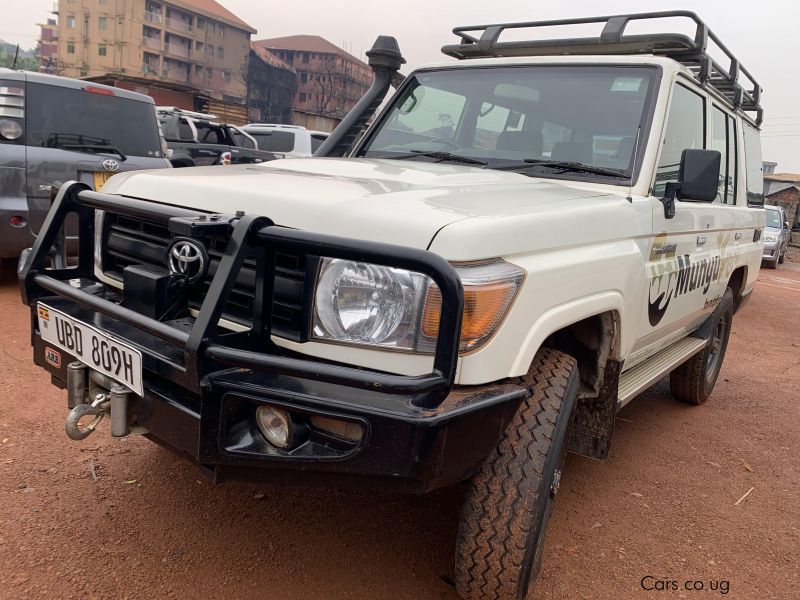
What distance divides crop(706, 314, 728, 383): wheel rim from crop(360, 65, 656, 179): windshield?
7.43 ft

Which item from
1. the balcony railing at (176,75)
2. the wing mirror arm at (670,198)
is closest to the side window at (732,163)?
the wing mirror arm at (670,198)

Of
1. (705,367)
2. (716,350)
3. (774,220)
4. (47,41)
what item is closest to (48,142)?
(705,367)

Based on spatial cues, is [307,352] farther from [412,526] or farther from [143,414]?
[412,526]

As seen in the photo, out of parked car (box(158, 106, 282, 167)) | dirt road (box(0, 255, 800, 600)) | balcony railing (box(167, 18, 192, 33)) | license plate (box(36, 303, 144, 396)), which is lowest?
dirt road (box(0, 255, 800, 600))

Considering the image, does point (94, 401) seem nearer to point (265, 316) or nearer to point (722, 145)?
point (265, 316)

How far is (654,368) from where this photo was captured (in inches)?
134

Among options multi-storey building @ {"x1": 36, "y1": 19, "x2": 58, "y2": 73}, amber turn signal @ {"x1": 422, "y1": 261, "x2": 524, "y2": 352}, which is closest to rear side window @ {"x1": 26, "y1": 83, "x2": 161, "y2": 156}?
amber turn signal @ {"x1": 422, "y1": 261, "x2": 524, "y2": 352}

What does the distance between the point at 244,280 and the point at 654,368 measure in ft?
7.53

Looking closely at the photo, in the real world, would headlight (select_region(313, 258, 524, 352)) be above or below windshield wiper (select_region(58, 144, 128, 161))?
above

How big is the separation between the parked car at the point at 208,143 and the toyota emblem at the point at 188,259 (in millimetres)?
6911

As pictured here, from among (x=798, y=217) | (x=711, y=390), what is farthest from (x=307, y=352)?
(x=798, y=217)

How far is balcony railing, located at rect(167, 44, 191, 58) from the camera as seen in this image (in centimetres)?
5378

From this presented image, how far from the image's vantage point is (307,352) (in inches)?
73.4

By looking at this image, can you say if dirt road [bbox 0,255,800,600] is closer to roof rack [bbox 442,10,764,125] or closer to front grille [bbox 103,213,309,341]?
front grille [bbox 103,213,309,341]
